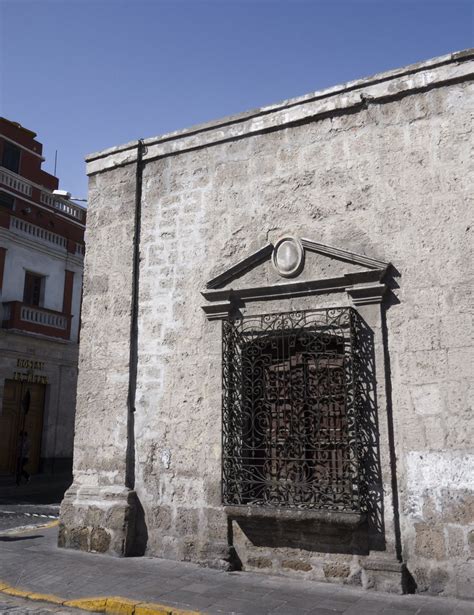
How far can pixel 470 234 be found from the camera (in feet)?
17.3

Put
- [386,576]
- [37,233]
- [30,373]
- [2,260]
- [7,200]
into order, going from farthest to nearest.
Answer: [37,233] → [7,200] → [30,373] → [2,260] → [386,576]

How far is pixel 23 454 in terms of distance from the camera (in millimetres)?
15344

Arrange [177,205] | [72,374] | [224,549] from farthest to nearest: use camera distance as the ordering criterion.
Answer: [72,374], [177,205], [224,549]

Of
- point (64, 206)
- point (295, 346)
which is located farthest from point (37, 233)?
point (295, 346)

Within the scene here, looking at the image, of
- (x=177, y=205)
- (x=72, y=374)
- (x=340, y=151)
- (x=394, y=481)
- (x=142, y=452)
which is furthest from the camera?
(x=72, y=374)

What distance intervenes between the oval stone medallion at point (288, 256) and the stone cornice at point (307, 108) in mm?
1348

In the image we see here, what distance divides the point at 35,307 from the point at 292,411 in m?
12.2

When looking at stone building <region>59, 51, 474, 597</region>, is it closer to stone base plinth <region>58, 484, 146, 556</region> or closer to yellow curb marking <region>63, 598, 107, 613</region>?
stone base plinth <region>58, 484, 146, 556</region>

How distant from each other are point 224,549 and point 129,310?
2827 millimetres

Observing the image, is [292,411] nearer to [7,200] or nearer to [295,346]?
[295,346]

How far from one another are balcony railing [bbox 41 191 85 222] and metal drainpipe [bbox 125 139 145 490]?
11.3m

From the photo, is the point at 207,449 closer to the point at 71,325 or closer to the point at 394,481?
the point at 394,481

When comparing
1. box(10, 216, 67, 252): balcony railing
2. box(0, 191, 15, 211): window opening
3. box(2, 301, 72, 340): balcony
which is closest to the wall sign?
box(2, 301, 72, 340): balcony

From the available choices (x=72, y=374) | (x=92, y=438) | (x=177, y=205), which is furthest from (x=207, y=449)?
(x=72, y=374)
